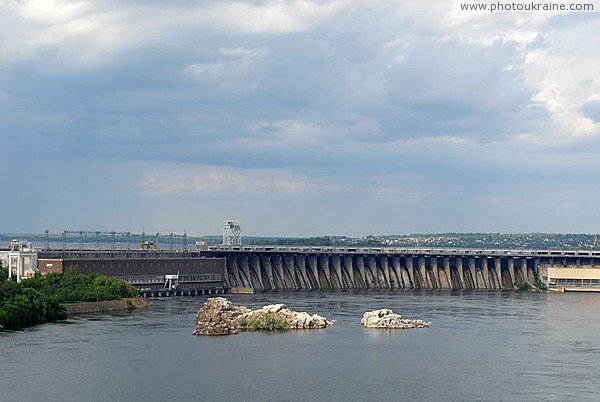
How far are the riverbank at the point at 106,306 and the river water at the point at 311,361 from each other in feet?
12.2

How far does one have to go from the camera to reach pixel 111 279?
123688 mm

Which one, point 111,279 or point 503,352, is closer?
point 503,352

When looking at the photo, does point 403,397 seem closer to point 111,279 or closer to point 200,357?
point 200,357

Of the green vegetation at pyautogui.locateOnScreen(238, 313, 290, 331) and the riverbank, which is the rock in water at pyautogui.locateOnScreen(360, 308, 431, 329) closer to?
the green vegetation at pyautogui.locateOnScreen(238, 313, 290, 331)

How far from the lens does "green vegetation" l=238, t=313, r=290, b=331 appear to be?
98.3m

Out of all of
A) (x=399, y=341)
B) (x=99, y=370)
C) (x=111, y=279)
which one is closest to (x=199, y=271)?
(x=111, y=279)

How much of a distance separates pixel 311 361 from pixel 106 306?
42.4m

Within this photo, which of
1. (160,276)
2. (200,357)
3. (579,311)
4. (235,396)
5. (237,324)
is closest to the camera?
(235,396)

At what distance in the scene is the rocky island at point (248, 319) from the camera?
96.6 metres

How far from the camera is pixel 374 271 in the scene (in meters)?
166

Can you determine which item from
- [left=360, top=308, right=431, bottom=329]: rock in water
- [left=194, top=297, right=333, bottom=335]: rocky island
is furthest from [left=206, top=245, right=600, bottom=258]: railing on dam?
[left=194, top=297, right=333, bottom=335]: rocky island

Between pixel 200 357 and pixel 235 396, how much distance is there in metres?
15.0

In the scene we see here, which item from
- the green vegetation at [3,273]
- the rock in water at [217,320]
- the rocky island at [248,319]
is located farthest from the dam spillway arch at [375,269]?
the rock in water at [217,320]

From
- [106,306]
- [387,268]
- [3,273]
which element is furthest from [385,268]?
[3,273]
